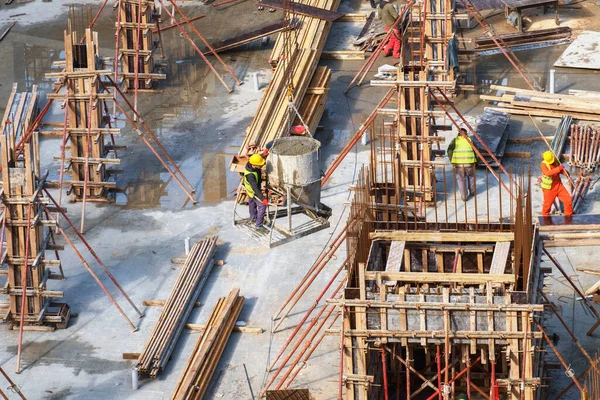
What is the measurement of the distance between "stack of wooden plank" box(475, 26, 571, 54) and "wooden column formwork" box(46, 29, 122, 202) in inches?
494

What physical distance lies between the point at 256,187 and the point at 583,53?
14549 mm

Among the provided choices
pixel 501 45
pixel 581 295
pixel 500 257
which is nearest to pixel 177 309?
pixel 500 257

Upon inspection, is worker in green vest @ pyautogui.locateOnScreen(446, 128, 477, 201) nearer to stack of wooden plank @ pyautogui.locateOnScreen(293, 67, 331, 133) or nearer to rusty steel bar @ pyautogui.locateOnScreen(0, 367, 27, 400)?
stack of wooden plank @ pyautogui.locateOnScreen(293, 67, 331, 133)

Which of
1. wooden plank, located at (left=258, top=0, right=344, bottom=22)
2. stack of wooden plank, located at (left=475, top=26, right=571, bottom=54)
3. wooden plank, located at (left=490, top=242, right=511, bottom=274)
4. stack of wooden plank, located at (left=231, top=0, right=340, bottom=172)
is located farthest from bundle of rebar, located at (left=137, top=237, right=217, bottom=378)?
stack of wooden plank, located at (left=475, top=26, right=571, bottom=54)

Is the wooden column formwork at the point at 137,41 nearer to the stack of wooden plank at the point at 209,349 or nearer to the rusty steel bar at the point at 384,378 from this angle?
the stack of wooden plank at the point at 209,349

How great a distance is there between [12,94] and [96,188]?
5.45 metres

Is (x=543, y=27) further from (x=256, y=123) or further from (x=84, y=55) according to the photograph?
(x=84, y=55)

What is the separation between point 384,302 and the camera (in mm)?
23375

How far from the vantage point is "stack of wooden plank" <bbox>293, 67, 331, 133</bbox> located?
120ft

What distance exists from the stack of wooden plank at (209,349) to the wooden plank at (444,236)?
3937 mm

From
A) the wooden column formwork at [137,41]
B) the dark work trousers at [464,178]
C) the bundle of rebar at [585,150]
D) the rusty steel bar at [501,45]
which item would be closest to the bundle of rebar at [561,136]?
the bundle of rebar at [585,150]

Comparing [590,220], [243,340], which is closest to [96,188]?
[243,340]

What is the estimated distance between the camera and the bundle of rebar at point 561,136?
3497 cm

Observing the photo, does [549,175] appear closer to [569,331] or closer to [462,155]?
[462,155]
